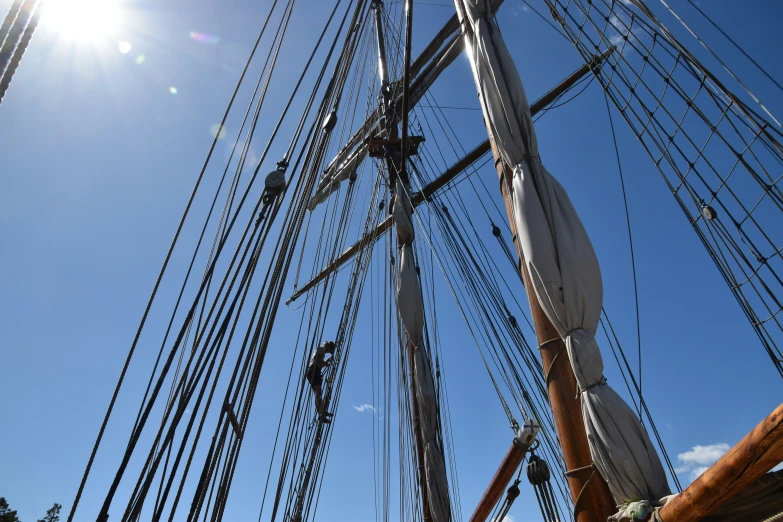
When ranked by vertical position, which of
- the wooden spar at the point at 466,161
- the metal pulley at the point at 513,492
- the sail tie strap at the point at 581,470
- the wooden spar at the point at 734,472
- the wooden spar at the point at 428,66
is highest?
the wooden spar at the point at 428,66

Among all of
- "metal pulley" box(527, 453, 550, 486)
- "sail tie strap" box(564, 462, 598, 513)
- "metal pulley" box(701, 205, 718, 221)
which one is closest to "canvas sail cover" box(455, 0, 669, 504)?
"sail tie strap" box(564, 462, 598, 513)

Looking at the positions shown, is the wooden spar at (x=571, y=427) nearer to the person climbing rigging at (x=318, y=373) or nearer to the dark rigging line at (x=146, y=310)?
the dark rigging line at (x=146, y=310)

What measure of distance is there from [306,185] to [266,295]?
4.15 feet

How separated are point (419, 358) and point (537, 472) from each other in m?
2.80

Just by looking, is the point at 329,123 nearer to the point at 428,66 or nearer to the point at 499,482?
the point at 499,482

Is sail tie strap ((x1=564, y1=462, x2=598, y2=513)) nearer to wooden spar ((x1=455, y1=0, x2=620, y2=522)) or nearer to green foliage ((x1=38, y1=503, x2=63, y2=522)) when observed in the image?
wooden spar ((x1=455, y1=0, x2=620, y2=522))

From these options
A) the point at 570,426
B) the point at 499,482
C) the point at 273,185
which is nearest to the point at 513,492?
the point at 499,482

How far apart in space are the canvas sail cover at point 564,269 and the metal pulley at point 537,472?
313cm

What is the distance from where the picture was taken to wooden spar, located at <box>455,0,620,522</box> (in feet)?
7.07

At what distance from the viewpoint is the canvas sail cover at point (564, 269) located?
194cm

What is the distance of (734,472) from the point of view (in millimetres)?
1339

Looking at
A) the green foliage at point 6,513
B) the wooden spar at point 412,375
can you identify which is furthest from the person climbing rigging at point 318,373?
the green foliage at point 6,513

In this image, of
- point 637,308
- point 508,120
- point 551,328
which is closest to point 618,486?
point 551,328

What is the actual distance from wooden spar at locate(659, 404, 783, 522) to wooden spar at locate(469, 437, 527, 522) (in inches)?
137
